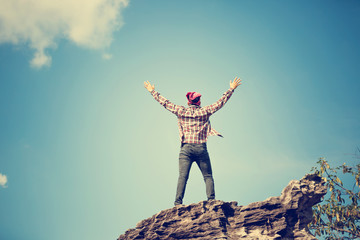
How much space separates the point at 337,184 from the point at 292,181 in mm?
5945

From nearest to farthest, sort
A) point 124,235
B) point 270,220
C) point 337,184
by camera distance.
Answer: point 270,220 < point 124,235 < point 337,184

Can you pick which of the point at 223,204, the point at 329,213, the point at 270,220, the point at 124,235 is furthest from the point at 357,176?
the point at 124,235

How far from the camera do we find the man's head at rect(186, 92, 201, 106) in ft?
31.8

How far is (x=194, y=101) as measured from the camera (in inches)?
382

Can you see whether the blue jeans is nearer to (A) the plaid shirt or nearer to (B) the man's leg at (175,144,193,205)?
(B) the man's leg at (175,144,193,205)

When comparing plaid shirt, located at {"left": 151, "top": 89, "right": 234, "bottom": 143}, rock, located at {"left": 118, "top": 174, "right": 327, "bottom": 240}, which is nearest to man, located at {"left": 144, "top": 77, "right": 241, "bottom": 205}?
plaid shirt, located at {"left": 151, "top": 89, "right": 234, "bottom": 143}

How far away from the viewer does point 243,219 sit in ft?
26.2

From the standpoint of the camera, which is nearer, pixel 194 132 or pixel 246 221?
pixel 246 221

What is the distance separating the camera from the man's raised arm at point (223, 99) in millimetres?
9391

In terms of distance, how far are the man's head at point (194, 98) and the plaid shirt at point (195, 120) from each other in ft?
0.57

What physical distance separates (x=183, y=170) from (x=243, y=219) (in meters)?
2.38

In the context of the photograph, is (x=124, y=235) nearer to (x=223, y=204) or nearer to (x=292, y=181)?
(x=223, y=204)

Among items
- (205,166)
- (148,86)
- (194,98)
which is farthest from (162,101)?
(205,166)

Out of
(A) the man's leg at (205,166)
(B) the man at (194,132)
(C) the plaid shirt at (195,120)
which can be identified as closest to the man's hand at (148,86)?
(B) the man at (194,132)
